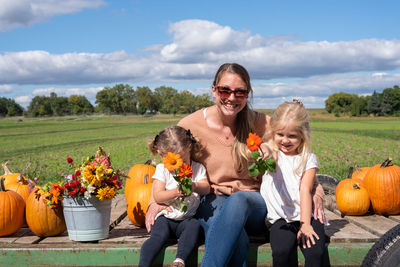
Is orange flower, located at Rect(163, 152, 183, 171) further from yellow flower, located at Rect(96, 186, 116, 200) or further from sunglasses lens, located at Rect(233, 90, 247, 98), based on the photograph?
sunglasses lens, located at Rect(233, 90, 247, 98)

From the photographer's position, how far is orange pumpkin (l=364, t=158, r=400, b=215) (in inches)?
155

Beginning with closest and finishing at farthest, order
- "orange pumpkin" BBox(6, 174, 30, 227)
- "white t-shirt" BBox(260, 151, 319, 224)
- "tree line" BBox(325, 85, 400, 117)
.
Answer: "white t-shirt" BBox(260, 151, 319, 224) → "orange pumpkin" BBox(6, 174, 30, 227) → "tree line" BBox(325, 85, 400, 117)

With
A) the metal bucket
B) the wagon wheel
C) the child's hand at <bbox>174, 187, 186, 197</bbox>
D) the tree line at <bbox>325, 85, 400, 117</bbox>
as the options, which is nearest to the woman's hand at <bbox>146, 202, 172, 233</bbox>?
the child's hand at <bbox>174, 187, 186, 197</bbox>

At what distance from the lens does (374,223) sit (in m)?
3.73

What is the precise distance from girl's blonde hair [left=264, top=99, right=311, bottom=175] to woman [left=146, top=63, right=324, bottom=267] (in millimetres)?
304

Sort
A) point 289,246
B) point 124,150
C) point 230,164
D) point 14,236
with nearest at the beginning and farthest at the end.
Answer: point 289,246 < point 230,164 < point 14,236 < point 124,150

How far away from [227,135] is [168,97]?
118 metres

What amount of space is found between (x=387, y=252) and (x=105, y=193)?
2.08m

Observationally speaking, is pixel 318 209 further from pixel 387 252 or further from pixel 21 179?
pixel 21 179

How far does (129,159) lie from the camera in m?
12.3

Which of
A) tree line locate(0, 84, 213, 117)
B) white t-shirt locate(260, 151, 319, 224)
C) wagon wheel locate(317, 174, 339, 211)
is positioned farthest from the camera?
tree line locate(0, 84, 213, 117)

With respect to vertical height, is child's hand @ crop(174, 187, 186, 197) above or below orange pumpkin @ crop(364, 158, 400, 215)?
above

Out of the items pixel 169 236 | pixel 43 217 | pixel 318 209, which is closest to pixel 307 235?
pixel 318 209

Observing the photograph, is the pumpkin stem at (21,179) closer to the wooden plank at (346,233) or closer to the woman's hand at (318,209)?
the woman's hand at (318,209)
